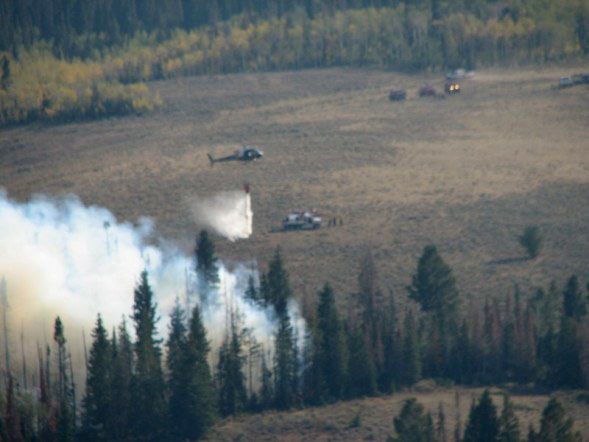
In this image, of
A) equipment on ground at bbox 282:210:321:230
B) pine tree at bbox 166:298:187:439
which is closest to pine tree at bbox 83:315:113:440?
pine tree at bbox 166:298:187:439

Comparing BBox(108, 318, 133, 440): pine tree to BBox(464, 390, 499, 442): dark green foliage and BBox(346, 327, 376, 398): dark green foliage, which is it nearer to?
BBox(346, 327, 376, 398): dark green foliage

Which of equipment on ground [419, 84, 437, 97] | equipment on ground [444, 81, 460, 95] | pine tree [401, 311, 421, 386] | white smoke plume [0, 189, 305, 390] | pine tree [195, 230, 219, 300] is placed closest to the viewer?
pine tree [401, 311, 421, 386]

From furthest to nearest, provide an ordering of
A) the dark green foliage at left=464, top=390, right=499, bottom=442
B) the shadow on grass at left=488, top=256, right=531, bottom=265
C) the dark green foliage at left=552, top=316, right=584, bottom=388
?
the shadow on grass at left=488, top=256, right=531, bottom=265 → the dark green foliage at left=552, top=316, right=584, bottom=388 → the dark green foliage at left=464, top=390, right=499, bottom=442

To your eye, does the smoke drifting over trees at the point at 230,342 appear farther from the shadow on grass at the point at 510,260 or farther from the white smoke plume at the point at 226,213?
the white smoke plume at the point at 226,213

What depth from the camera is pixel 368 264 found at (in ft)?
386

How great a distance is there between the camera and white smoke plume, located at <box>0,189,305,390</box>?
11250 cm

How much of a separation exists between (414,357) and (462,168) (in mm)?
51343

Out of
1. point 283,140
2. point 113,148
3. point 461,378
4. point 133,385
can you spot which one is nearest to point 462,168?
point 283,140

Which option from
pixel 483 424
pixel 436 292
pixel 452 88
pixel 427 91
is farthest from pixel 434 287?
pixel 427 91

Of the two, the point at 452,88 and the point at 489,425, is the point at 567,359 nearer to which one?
the point at 489,425

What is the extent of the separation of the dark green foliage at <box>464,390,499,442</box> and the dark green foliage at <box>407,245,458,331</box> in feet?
59.3

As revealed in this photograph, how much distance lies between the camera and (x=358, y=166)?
516ft

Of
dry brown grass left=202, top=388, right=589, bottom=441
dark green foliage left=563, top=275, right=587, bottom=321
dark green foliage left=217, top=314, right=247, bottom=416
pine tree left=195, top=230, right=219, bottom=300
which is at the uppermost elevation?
pine tree left=195, top=230, right=219, bottom=300

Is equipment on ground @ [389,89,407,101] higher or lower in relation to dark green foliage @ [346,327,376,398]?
higher
